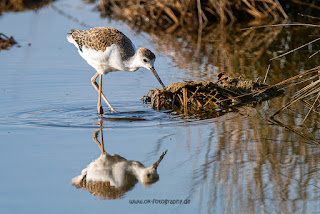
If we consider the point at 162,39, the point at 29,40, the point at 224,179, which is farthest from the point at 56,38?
the point at 224,179

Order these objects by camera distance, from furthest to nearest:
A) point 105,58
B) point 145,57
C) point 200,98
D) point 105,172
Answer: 1. point 200,98
2. point 105,58
3. point 145,57
4. point 105,172

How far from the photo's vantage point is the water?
4.58 meters

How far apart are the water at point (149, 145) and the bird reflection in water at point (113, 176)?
75 mm

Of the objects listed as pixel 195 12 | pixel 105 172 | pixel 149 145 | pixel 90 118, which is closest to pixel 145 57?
pixel 90 118

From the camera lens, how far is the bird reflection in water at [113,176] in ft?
15.9

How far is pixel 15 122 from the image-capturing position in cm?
676

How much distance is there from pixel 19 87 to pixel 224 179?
439cm

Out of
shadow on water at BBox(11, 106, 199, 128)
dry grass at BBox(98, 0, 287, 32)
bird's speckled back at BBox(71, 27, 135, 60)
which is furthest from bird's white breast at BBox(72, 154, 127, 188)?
dry grass at BBox(98, 0, 287, 32)

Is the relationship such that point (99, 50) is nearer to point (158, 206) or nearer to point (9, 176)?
point (9, 176)

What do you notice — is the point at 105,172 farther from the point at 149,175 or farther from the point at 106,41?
the point at 106,41

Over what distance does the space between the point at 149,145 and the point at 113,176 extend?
2.86 feet

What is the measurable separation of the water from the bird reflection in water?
0.25 feet

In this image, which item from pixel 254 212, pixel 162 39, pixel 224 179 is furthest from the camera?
pixel 162 39

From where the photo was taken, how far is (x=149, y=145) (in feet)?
19.3
